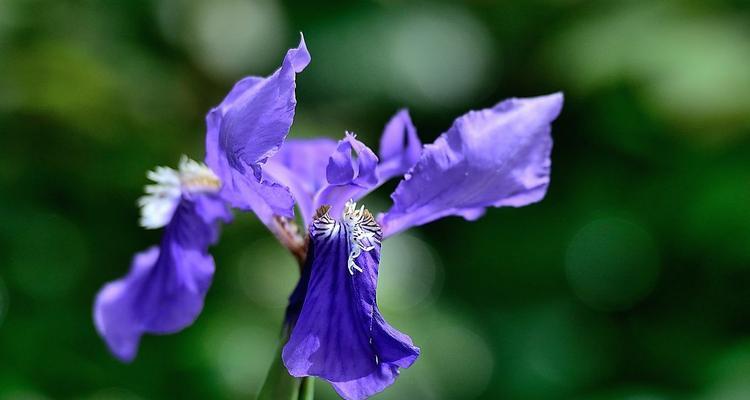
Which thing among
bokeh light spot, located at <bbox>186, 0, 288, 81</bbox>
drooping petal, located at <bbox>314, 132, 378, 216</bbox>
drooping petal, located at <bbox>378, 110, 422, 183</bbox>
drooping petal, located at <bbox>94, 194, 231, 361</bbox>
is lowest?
drooping petal, located at <bbox>94, 194, 231, 361</bbox>

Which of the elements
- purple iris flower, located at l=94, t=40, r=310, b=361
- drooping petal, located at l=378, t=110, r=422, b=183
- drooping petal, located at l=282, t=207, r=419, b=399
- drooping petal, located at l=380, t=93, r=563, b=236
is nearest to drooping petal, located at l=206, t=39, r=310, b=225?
purple iris flower, located at l=94, t=40, r=310, b=361

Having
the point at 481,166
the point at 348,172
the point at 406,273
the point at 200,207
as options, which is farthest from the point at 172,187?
the point at 406,273

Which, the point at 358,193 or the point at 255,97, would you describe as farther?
the point at 358,193

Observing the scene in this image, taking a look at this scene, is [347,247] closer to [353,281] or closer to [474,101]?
[353,281]

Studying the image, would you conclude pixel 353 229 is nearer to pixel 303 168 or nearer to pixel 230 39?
pixel 303 168

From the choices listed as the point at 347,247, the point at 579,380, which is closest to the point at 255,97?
the point at 347,247

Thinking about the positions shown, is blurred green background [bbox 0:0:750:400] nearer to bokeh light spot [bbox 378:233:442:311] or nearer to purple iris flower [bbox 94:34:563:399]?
bokeh light spot [bbox 378:233:442:311]

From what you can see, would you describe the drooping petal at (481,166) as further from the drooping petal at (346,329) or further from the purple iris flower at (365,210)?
the drooping petal at (346,329)
